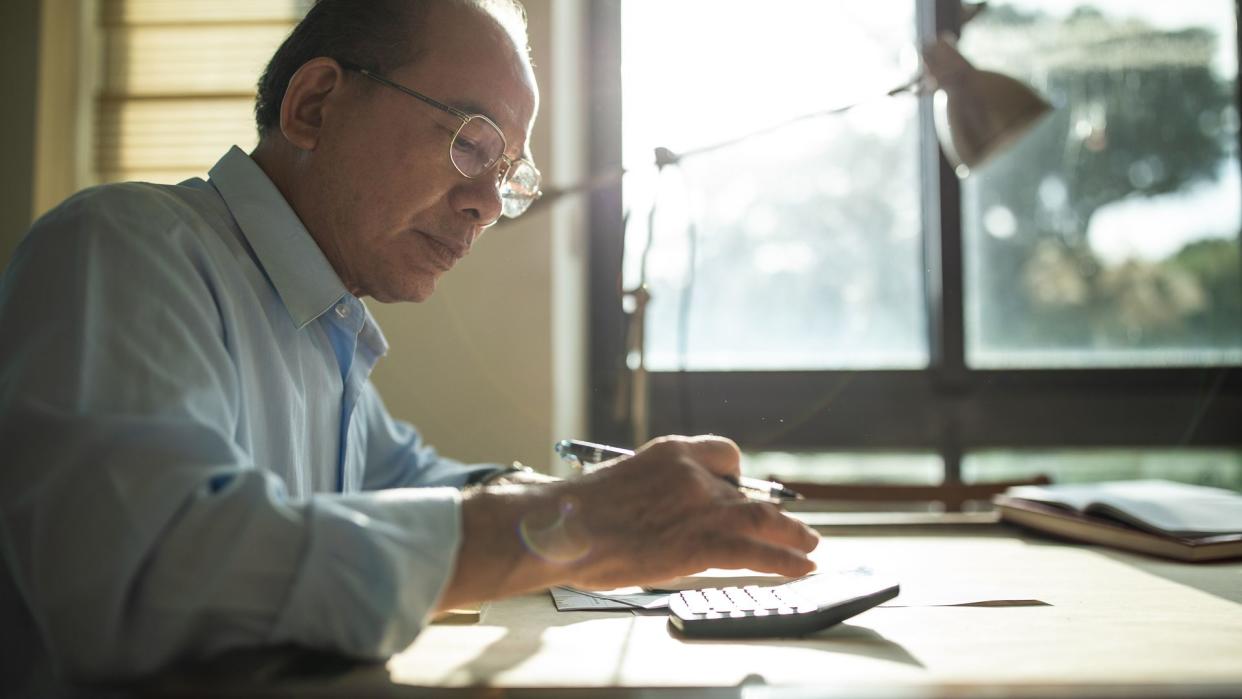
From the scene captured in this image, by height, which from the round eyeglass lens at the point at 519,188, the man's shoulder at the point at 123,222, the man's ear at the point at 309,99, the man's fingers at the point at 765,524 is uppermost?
the man's ear at the point at 309,99

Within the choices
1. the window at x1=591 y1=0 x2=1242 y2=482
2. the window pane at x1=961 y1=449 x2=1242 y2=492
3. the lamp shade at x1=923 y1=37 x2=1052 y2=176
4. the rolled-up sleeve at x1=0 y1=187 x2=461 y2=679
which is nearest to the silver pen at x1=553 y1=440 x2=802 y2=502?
the rolled-up sleeve at x1=0 y1=187 x2=461 y2=679

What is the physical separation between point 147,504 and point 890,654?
20.9 inches

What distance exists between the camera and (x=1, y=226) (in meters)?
1.82

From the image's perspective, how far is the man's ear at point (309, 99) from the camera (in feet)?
3.29

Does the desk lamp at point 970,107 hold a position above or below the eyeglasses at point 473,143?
above

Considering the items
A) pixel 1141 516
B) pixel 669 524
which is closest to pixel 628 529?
pixel 669 524

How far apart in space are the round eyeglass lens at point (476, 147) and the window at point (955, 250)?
110 centimetres

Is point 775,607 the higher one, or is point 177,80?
point 177,80

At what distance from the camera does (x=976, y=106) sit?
140cm

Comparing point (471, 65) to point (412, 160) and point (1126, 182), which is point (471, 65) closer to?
point (412, 160)

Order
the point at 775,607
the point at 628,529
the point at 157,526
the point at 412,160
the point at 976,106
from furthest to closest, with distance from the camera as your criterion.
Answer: the point at 976,106 < the point at 412,160 < the point at 775,607 < the point at 628,529 < the point at 157,526

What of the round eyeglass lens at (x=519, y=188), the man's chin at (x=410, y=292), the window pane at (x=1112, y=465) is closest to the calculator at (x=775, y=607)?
the man's chin at (x=410, y=292)

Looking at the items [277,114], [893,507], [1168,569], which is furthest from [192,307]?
[893,507]

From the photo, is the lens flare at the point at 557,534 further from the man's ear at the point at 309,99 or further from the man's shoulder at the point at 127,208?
the man's ear at the point at 309,99
